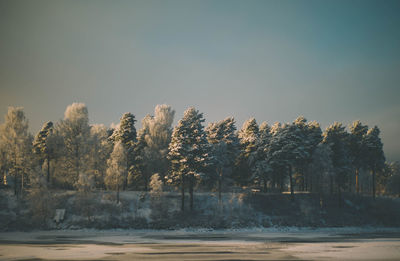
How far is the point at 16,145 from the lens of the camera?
1800 inches

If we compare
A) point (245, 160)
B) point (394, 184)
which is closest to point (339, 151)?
point (245, 160)

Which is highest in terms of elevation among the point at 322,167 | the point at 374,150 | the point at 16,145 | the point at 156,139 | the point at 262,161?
the point at 156,139

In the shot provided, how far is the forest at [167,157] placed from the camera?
44.5 m

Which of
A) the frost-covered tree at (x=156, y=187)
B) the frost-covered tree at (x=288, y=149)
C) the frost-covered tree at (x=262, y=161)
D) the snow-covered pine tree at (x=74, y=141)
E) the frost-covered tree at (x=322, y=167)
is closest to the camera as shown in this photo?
the frost-covered tree at (x=156, y=187)

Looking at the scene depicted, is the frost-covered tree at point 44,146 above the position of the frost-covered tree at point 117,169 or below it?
above

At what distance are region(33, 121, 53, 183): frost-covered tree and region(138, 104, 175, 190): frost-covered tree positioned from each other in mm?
16337

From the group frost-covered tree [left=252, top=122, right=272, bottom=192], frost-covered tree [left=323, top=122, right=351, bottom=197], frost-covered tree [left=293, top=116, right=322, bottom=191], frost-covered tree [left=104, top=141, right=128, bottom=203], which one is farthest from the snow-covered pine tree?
frost-covered tree [left=323, top=122, right=351, bottom=197]

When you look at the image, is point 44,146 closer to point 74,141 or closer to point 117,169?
point 74,141

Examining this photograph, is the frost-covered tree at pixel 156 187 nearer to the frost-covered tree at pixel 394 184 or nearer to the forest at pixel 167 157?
the forest at pixel 167 157

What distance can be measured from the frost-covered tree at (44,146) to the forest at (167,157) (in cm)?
21

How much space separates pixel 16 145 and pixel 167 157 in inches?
980

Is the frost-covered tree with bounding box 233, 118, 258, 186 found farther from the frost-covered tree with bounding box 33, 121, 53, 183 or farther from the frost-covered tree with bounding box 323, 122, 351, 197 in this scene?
the frost-covered tree with bounding box 33, 121, 53, 183

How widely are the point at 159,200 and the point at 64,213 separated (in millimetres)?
13830

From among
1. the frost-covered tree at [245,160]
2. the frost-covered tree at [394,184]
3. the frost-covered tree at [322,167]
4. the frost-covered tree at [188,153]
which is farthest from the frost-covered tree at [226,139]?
the frost-covered tree at [394,184]
